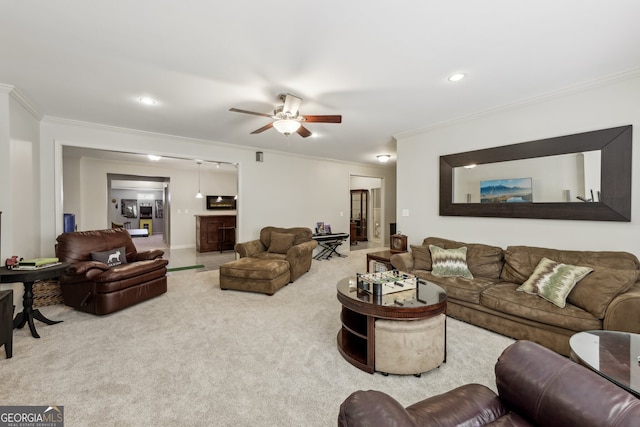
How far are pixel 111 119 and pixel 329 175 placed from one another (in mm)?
4590

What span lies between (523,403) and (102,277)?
397 centimetres

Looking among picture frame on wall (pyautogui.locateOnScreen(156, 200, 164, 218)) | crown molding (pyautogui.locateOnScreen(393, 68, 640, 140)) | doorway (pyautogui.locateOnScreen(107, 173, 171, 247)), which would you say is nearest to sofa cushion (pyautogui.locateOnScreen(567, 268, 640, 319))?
crown molding (pyautogui.locateOnScreen(393, 68, 640, 140))

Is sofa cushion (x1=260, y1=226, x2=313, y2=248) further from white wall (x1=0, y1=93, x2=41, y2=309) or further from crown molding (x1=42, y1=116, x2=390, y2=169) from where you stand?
white wall (x1=0, y1=93, x2=41, y2=309)

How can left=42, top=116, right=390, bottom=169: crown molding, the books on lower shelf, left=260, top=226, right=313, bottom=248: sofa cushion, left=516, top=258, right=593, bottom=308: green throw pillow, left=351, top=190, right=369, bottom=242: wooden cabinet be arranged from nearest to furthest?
left=516, top=258, right=593, bottom=308: green throw pillow < the books on lower shelf < left=42, top=116, right=390, bottom=169: crown molding < left=260, top=226, right=313, bottom=248: sofa cushion < left=351, top=190, right=369, bottom=242: wooden cabinet

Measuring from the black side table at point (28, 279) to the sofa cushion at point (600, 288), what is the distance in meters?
4.97

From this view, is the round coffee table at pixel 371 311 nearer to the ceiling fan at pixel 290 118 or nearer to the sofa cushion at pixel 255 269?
the sofa cushion at pixel 255 269

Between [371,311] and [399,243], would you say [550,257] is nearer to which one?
[399,243]

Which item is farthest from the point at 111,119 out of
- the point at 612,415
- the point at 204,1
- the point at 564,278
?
the point at 564,278

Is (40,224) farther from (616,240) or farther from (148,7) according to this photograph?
(616,240)

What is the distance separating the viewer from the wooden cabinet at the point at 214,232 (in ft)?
Answer: 24.8

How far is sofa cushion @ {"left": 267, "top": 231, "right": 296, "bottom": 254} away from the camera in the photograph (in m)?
5.13

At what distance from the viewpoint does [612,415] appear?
0.85 metres

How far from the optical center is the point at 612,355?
1.57 m

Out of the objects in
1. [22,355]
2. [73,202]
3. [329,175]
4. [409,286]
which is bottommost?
[22,355]
